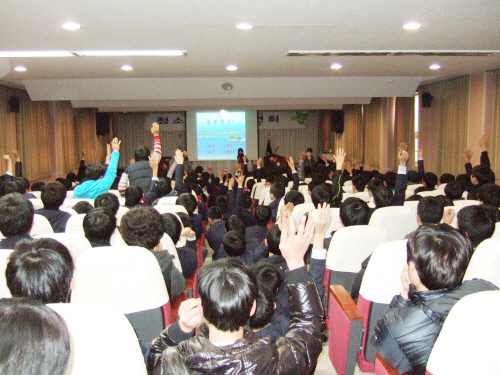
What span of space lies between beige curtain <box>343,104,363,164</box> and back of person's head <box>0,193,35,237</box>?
12456 millimetres

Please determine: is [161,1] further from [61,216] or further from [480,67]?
[480,67]

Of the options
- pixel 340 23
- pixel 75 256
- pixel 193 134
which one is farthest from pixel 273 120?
pixel 75 256

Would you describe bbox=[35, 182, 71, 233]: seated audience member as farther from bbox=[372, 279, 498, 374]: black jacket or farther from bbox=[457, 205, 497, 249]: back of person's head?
bbox=[457, 205, 497, 249]: back of person's head

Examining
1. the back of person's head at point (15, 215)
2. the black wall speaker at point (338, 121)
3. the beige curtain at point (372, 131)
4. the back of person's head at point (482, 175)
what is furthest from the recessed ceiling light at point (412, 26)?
the black wall speaker at point (338, 121)

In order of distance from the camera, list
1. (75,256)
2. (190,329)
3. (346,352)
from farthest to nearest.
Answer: (75,256) → (346,352) → (190,329)

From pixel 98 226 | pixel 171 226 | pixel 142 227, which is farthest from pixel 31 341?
pixel 171 226

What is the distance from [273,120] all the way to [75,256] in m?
15.9

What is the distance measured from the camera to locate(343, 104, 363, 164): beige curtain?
47.3ft

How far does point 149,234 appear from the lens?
2.63m

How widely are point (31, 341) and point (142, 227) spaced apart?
178cm

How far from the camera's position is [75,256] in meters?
2.54

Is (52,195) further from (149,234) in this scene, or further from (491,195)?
(491,195)

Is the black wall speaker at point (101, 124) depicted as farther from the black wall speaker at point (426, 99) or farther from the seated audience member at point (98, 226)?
the seated audience member at point (98, 226)

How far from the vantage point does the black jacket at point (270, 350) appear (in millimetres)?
1161
